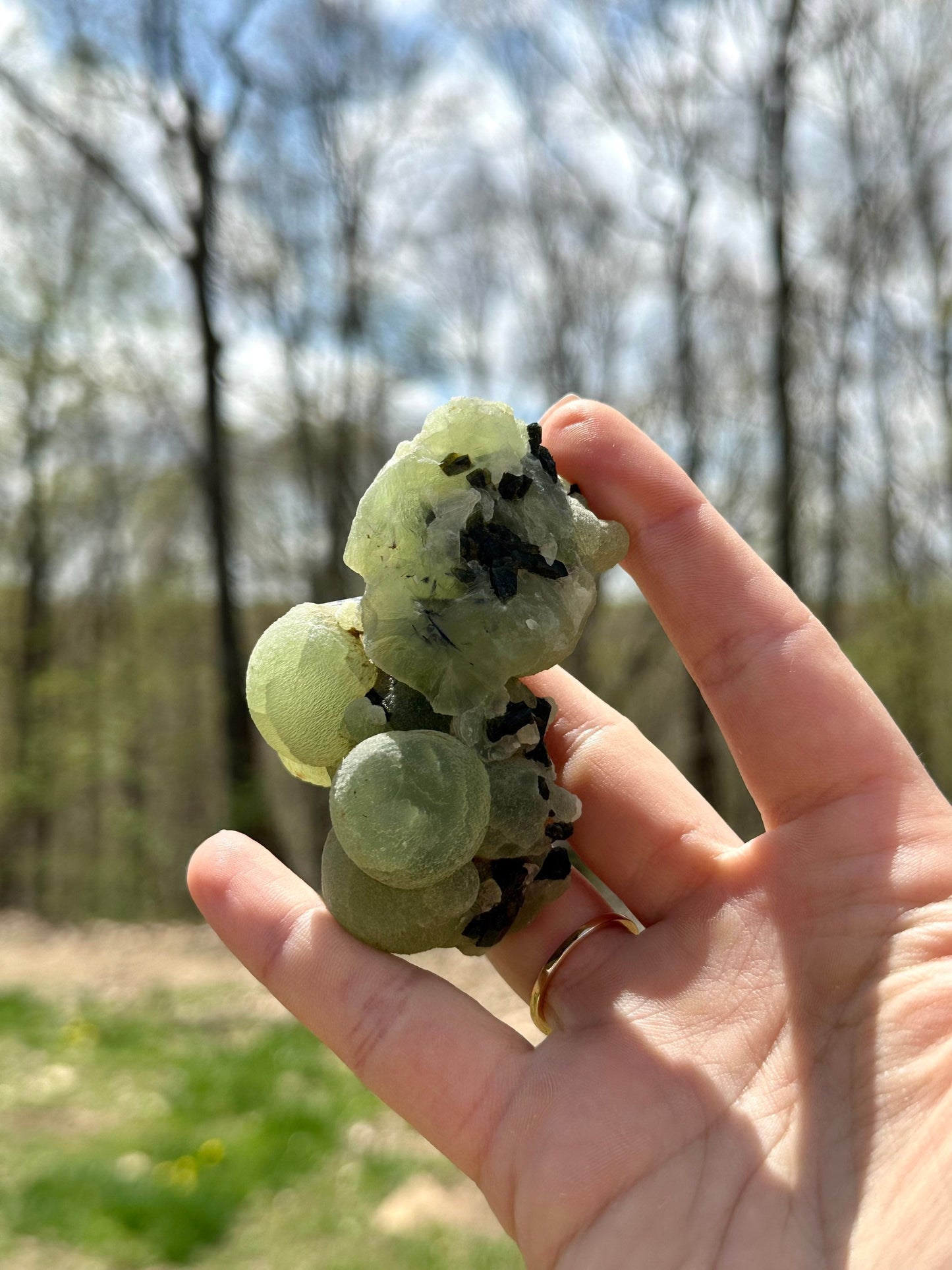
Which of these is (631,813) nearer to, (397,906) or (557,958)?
(557,958)

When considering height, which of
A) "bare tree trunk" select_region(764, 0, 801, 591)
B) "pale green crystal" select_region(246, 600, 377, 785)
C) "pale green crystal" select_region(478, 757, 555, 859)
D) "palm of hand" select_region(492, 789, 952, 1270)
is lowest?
"palm of hand" select_region(492, 789, 952, 1270)

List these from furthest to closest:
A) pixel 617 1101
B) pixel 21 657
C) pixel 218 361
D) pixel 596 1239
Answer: pixel 21 657 → pixel 218 361 → pixel 617 1101 → pixel 596 1239

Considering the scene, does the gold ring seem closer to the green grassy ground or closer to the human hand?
the human hand

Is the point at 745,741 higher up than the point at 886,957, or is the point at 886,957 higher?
the point at 745,741

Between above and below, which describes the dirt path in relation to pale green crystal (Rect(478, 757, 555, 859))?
below

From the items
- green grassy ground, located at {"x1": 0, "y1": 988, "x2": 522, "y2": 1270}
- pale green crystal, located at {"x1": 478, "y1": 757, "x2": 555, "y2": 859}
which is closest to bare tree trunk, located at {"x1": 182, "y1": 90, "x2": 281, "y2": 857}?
green grassy ground, located at {"x1": 0, "y1": 988, "x2": 522, "y2": 1270}

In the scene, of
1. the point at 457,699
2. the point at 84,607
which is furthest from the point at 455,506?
the point at 84,607

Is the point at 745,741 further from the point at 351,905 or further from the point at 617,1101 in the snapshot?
the point at 351,905

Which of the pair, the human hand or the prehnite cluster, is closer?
the human hand
